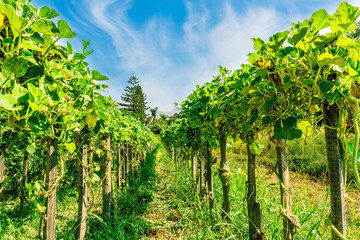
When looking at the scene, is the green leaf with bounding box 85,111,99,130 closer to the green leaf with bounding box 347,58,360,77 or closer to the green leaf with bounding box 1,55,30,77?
the green leaf with bounding box 1,55,30,77

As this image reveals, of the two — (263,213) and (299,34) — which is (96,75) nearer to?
(299,34)

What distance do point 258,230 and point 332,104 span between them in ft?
3.75

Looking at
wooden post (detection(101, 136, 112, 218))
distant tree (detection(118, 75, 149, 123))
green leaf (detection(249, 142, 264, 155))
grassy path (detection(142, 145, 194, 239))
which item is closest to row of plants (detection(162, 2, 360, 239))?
green leaf (detection(249, 142, 264, 155))

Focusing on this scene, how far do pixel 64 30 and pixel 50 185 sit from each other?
1093mm

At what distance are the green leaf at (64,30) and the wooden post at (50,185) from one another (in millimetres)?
865

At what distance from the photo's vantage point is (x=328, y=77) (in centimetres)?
79

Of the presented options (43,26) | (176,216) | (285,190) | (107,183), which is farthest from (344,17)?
(176,216)

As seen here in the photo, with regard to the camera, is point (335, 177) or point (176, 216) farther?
point (176, 216)

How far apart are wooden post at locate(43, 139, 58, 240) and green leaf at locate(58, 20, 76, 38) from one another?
0.87 metres

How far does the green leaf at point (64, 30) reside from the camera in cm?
68

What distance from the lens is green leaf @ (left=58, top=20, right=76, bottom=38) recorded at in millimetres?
681

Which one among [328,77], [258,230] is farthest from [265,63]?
[258,230]

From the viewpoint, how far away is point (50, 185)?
136cm

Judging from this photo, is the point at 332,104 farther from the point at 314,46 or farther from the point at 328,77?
the point at 314,46
